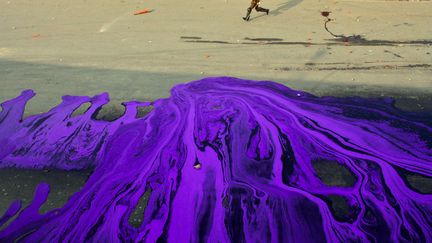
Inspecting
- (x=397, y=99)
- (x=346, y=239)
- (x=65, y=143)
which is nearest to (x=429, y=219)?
(x=346, y=239)

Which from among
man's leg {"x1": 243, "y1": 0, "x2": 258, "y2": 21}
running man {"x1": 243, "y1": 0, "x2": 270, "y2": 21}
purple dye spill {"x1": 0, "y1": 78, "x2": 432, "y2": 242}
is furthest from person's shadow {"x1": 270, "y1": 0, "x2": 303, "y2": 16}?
purple dye spill {"x1": 0, "y1": 78, "x2": 432, "y2": 242}

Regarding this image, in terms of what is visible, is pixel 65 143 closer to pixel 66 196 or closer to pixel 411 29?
pixel 66 196

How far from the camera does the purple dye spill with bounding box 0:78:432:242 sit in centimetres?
218

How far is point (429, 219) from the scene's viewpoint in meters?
2.19

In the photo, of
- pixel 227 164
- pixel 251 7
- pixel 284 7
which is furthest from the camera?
pixel 284 7

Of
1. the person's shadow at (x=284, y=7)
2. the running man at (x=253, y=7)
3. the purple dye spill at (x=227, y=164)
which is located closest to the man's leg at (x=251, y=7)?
the running man at (x=253, y=7)

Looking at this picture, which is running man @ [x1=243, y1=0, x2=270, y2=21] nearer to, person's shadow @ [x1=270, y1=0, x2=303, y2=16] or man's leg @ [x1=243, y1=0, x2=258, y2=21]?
man's leg @ [x1=243, y1=0, x2=258, y2=21]

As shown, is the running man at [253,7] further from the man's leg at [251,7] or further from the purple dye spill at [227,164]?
the purple dye spill at [227,164]

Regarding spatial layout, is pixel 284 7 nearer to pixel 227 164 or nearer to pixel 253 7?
pixel 253 7

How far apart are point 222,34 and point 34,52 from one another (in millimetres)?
2441

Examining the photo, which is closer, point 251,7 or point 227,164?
point 227,164

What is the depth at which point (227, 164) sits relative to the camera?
2678 mm

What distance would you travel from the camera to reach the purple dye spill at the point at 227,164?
85.7 inches

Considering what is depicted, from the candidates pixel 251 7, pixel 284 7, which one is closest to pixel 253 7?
pixel 251 7
